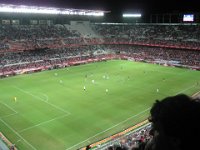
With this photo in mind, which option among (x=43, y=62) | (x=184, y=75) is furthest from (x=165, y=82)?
(x=43, y=62)

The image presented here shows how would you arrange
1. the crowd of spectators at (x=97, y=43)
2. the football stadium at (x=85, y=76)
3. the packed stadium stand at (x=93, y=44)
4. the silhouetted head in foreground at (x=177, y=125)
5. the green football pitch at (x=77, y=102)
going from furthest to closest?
the crowd of spectators at (x=97, y=43)
the packed stadium stand at (x=93, y=44)
the football stadium at (x=85, y=76)
the green football pitch at (x=77, y=102)
the silhouetted head in foreground at (x=177, y=125)

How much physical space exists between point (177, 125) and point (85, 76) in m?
46.1

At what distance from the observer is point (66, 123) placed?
2534 cm

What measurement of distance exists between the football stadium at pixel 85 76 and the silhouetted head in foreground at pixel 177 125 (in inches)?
48.2

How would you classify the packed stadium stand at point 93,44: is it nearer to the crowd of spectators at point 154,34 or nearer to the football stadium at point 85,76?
the crowd of spectators at point 154,34

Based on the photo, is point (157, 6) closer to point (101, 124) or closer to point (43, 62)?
point (43, 62)

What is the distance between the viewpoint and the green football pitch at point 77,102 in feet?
75.0

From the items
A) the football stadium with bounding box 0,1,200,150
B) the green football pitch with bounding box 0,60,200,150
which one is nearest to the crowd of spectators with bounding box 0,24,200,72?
the football stadium with bounding box 0,1,200,150

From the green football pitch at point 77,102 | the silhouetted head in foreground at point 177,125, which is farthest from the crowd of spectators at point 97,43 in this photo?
the silhouetted head in foreground at point 177,125

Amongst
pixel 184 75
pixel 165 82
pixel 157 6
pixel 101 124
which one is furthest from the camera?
pixel 157 6

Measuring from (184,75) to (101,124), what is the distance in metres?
31.4

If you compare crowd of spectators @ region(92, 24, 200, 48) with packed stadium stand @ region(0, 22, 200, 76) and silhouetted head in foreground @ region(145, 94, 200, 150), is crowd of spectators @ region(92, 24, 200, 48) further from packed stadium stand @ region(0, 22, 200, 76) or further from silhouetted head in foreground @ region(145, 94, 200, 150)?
silhouetted head in foreground @ region(145, 94, 200, 150)

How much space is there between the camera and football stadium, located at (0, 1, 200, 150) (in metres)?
23.3

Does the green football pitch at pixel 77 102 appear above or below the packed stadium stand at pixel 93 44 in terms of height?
below
